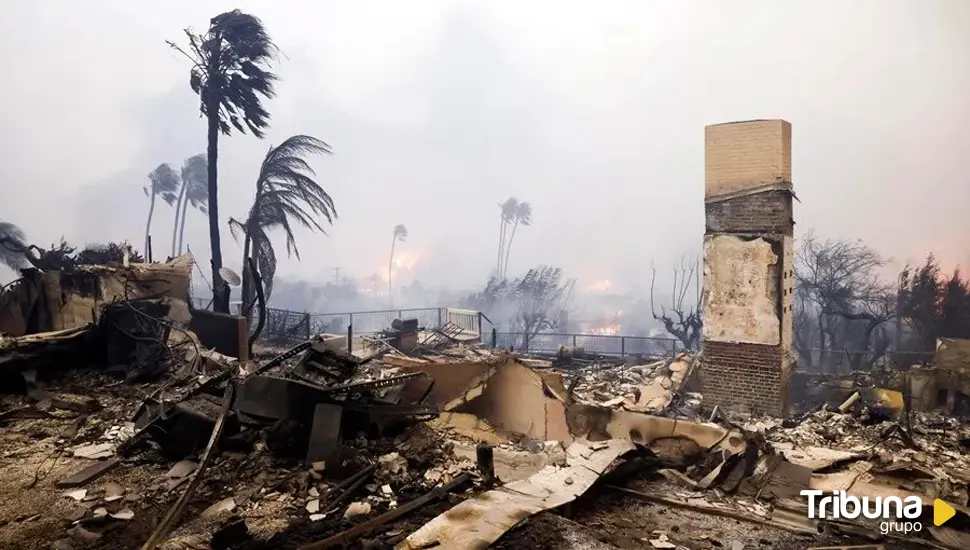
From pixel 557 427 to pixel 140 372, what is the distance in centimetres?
644

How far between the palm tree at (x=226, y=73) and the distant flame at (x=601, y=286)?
50243 mm

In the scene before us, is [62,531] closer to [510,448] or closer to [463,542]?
[463,542]

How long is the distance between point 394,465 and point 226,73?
1752cm

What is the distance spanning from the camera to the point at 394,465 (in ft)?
16.9

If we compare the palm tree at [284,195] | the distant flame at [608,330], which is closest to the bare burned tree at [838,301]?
the palm tree at [284,195]

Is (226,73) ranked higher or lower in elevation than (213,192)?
higher

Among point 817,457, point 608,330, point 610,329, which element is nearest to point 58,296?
point 817,457

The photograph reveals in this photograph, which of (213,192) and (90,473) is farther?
(213,192)

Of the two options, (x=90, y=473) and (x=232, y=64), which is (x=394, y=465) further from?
(x=232, y=64)

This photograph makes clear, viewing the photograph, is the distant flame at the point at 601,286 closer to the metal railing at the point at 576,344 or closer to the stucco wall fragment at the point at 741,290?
the metal railing at the point at 576,344

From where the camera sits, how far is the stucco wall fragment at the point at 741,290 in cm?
915

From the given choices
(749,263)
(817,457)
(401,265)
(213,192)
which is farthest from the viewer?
(401,265)

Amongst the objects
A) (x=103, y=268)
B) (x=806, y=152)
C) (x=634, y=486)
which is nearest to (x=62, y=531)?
(x=634, y=486)

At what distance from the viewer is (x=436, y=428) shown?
6.69 m
